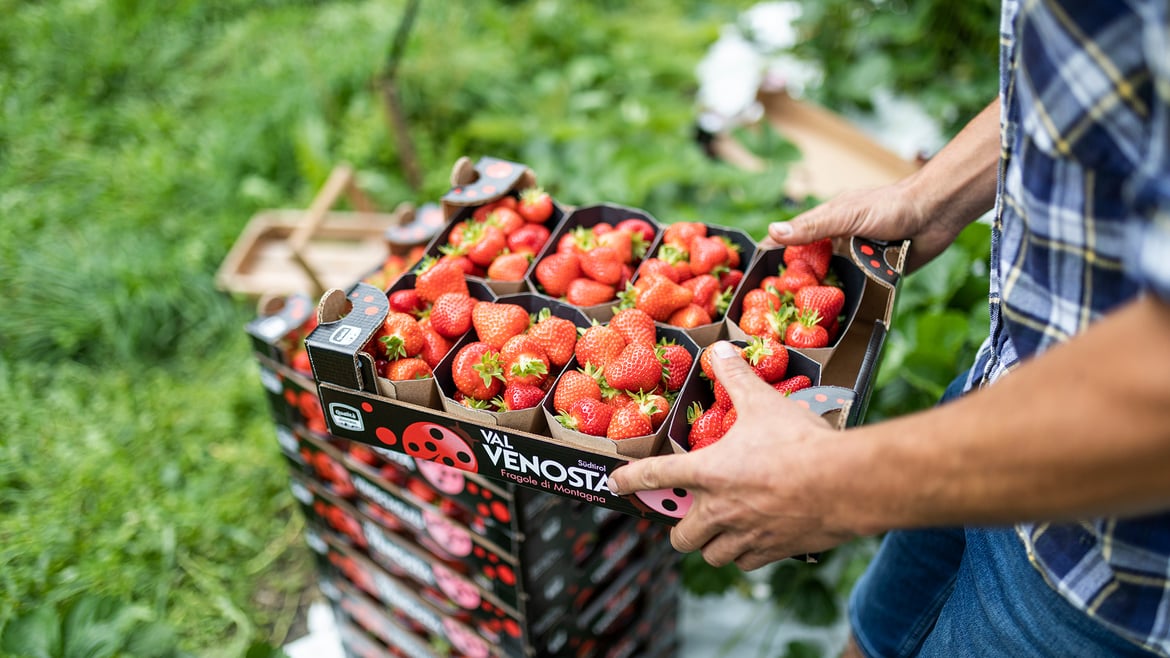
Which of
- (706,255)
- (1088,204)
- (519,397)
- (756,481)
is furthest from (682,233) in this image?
(1088,204)

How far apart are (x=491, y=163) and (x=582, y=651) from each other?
3.66 ft

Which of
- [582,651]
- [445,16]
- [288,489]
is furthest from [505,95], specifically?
[582,651]

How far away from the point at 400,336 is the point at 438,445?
7.9 inches

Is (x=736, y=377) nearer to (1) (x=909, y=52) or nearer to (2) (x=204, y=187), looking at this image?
(2) (x=204, y=187)

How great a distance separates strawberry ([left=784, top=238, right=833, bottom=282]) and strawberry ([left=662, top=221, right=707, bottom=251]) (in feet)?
0.62

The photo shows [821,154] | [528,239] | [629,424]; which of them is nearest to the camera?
[629,424]

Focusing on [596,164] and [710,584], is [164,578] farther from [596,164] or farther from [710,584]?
[596,164]

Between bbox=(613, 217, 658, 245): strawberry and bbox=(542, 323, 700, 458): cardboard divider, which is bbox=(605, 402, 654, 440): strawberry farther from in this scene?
bbox=(613, 217, 658, 245): strawberry

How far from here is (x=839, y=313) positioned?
1.47m

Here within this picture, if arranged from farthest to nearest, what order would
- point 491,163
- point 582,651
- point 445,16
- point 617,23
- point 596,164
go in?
point 617,23, point 445,16, point 596,164, point 582,651, point 491,163

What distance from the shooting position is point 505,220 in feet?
5.47

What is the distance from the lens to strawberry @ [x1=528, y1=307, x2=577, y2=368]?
1384 millimetres

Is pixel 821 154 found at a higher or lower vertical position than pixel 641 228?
lower

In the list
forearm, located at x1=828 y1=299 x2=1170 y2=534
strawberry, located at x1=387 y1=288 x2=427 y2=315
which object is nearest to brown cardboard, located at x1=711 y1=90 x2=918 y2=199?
strawberry, located at x1=387 y1=288 x2=427 y2=315
